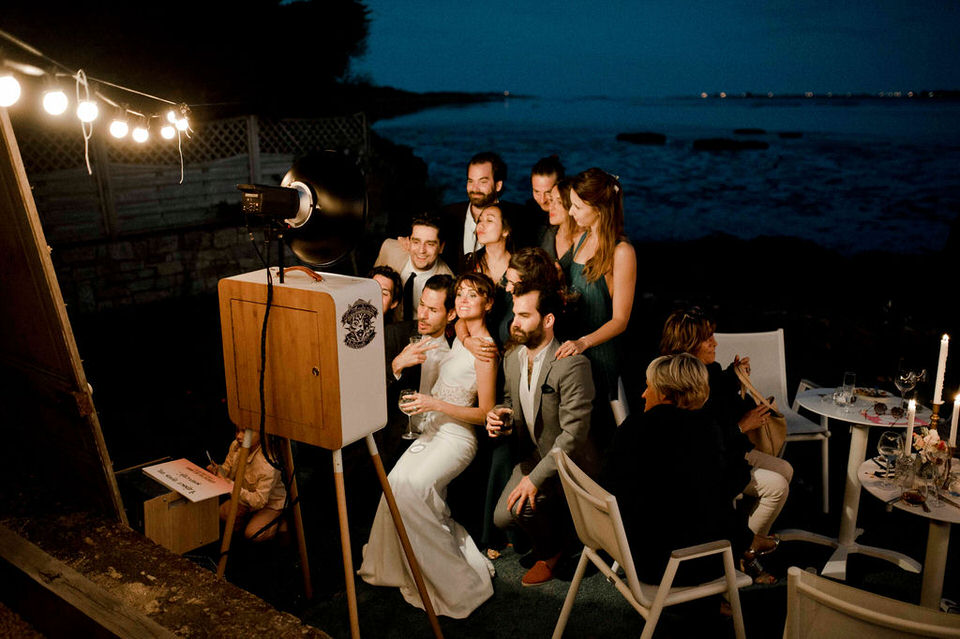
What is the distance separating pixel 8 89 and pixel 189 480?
180 cm

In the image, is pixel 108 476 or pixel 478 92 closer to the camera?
pixel 108 476

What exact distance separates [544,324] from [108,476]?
72.6 inches

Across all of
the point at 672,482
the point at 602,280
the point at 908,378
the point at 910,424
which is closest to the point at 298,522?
the point at 672,482

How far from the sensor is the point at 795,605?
1.76 m

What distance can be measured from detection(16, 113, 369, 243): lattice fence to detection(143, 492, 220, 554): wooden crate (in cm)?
481

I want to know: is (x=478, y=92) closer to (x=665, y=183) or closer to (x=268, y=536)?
(x=665, y=183)

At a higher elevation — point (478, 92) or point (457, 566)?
point (478, 92)

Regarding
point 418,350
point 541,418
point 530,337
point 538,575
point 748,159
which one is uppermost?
point 748,159

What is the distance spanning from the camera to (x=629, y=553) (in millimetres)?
2188

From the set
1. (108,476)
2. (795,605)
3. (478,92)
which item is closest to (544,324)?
(795,605)

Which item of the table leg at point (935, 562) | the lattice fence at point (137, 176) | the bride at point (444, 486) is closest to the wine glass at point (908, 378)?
the table leg at point (935, 562)

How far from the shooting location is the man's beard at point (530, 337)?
3014mm

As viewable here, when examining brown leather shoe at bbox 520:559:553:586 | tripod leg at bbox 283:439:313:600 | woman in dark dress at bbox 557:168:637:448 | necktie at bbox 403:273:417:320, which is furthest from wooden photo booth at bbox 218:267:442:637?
necktie at bbox 403:273:417:320

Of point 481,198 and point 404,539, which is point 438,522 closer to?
point 404,539
